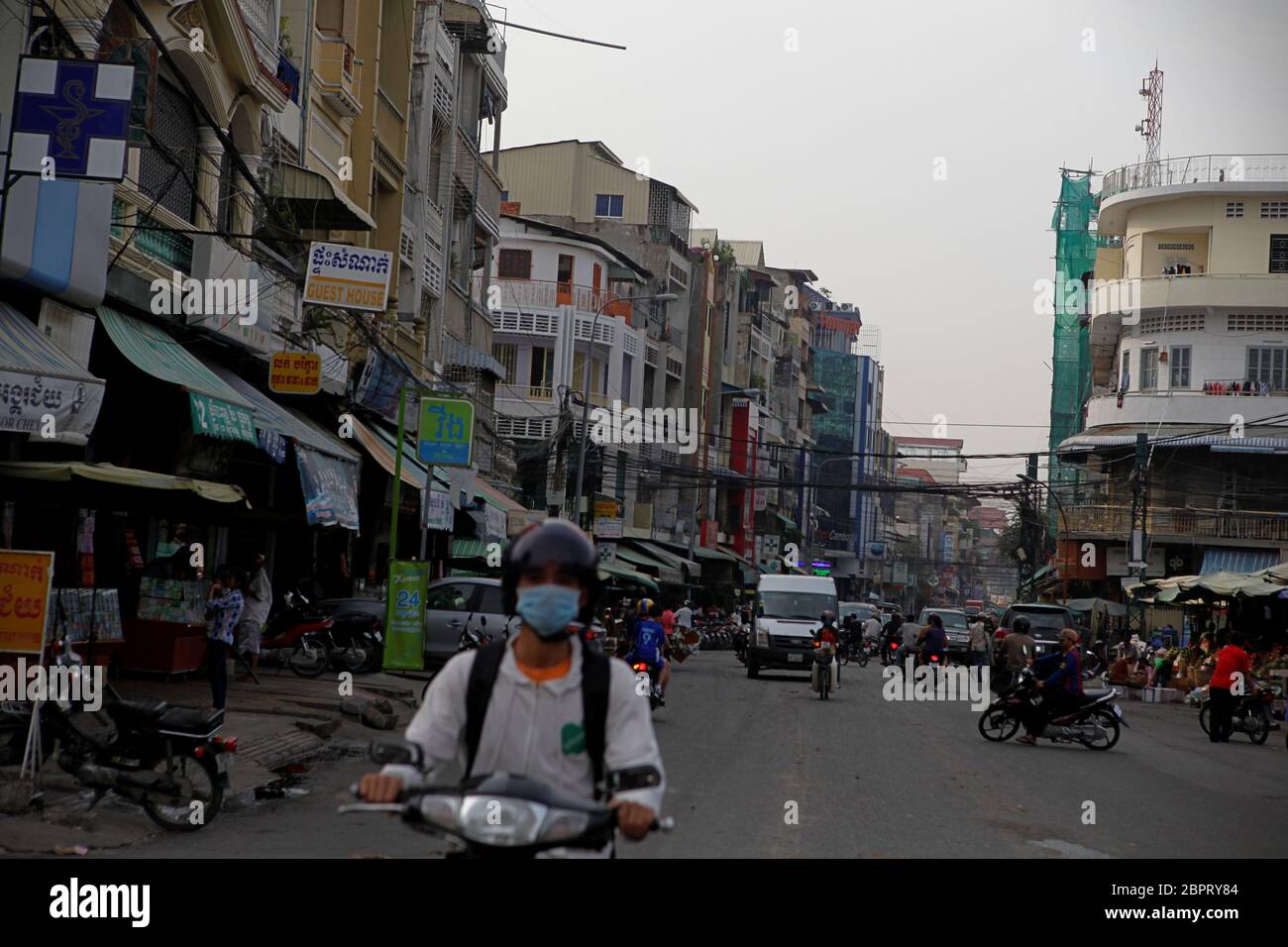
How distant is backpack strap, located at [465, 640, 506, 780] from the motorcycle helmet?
0.16 m

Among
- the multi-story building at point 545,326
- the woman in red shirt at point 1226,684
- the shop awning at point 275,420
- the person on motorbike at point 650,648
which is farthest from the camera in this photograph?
the multi-story building at point 545,326

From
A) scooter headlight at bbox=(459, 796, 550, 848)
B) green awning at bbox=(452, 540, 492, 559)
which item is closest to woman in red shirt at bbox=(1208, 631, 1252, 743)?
A: green awning at bbox=(452, 540, 492, 559)

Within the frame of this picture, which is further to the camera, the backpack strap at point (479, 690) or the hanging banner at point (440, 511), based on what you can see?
the hanging banner at point (440, 511)

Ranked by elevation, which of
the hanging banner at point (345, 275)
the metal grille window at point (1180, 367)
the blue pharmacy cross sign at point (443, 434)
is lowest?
the blue pharmacy cross sign at point (443, 434)

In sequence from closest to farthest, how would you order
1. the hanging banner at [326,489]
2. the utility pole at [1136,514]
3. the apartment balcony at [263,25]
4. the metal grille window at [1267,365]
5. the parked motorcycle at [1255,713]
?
the hanging banner at [326,489]
the parked motorcycle at [1255,713]
the apartment balcony at [263,25]
the utility pole at [1136,514]
the metal grille window at [1267,365]

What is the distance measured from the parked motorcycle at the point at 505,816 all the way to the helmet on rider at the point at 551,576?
0.45 metres

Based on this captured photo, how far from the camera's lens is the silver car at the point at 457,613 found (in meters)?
25.6

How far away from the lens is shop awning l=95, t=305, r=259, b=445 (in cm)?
1816

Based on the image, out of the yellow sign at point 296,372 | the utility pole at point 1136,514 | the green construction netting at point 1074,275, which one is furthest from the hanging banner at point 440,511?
the green construction netting at point 1074,275

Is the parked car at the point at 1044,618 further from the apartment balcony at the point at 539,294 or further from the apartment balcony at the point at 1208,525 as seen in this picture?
the apartment balcony at the point at 539,294

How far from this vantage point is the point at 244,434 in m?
19.6

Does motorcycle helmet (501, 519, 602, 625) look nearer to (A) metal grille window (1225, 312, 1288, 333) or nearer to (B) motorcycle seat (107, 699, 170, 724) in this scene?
(B) motorcycle seat (107, 699, 170, 724)
